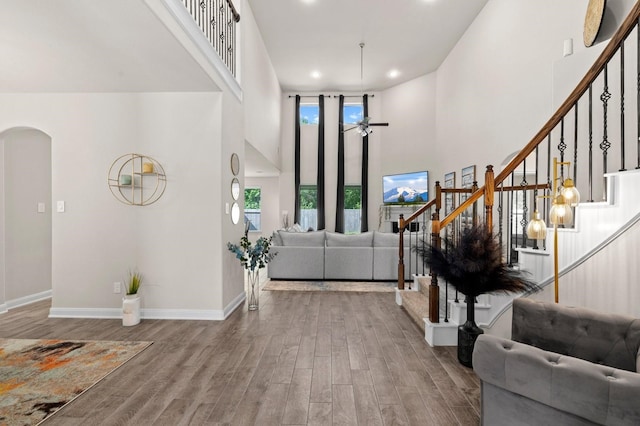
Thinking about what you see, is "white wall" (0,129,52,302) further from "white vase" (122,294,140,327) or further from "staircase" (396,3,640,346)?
"staircase" (396,3,640,346)

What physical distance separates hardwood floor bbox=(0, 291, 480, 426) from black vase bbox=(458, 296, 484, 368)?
87 millimetres

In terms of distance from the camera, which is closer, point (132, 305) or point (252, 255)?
point (132, 305)

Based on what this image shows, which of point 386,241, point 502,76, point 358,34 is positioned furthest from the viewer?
point 358,34

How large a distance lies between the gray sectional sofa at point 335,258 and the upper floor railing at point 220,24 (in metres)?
3.05

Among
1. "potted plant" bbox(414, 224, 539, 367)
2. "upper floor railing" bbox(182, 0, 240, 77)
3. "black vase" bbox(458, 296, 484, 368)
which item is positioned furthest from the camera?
"upper floor railing" bbox(182, 0, 240, 77)

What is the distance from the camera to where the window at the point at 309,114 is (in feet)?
33.3

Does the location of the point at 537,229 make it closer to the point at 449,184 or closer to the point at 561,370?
the point at 561,370

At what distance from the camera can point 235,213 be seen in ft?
14.8

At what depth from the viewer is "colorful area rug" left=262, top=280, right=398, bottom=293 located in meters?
5.40

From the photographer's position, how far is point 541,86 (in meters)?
4.50

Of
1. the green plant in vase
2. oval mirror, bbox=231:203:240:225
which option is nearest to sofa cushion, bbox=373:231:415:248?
oval mirror, bbox=231:203:240:225

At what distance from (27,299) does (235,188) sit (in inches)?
132

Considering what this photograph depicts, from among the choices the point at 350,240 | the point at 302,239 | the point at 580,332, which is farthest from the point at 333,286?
the point at 580,332

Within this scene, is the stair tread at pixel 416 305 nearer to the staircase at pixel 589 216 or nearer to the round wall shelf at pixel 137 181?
the staircase at pixel 589 216
